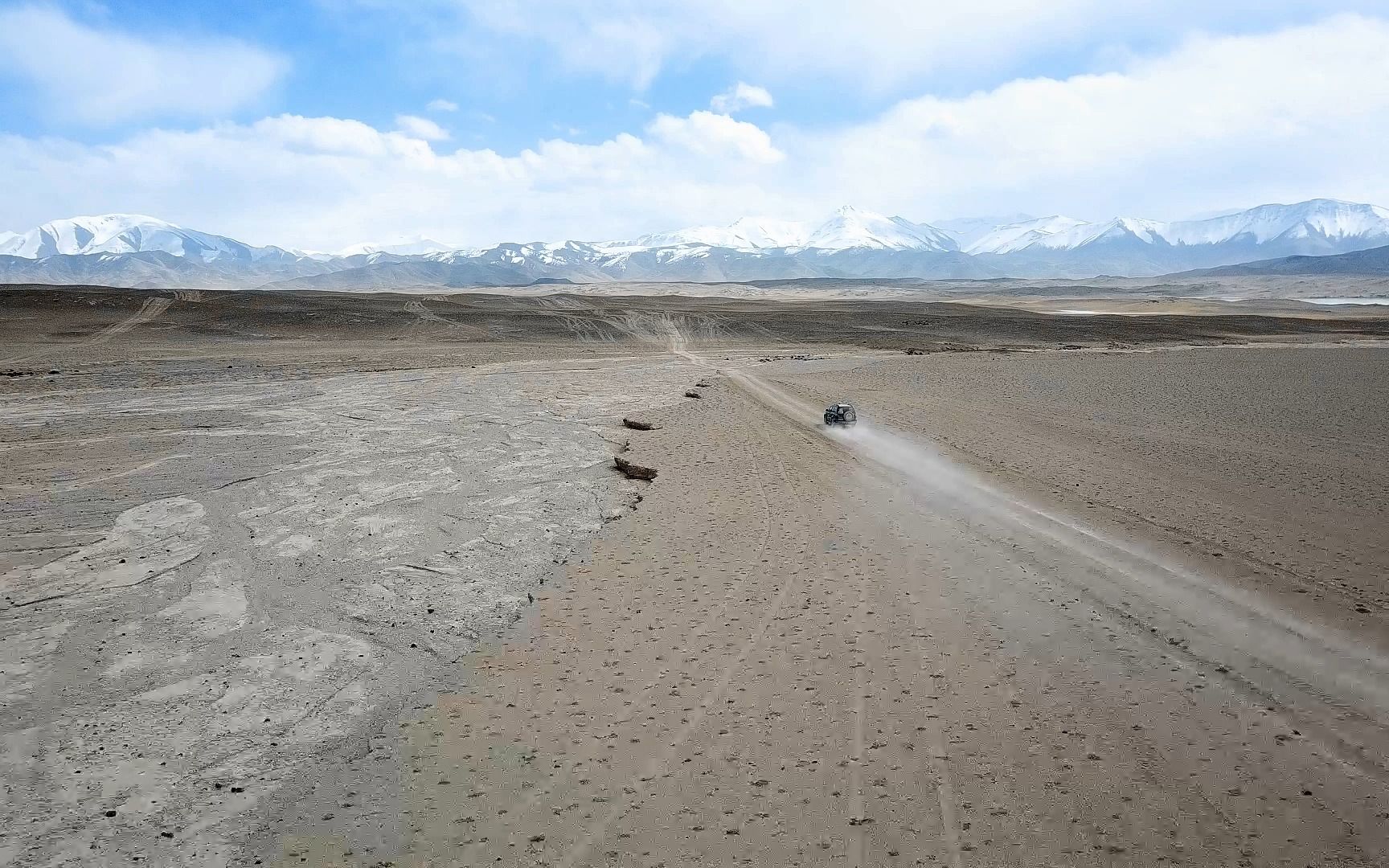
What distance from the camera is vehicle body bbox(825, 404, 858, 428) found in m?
14.5

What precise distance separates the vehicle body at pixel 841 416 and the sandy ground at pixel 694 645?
0.42 meters

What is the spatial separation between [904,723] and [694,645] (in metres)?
1.64

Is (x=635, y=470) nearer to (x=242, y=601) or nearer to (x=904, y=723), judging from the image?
(x=242, y=601)

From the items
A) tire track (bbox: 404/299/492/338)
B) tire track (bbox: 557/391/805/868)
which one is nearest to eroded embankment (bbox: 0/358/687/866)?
tire track (bbox: 557/391/805/868)

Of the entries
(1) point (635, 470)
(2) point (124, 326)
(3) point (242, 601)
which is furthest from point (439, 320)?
(3) point (242, 601)

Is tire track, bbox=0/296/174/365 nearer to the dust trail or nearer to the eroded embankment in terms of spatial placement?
the eroded embankment

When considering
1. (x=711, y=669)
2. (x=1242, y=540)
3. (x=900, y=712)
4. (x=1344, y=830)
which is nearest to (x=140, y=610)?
(x=711, y=669)

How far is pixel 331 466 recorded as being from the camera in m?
11.0

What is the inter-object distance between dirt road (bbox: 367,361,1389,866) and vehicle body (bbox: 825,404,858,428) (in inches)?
264

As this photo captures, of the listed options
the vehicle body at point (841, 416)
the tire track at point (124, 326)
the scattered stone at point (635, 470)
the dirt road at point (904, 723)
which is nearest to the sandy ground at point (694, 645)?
the dirt road at point (904, 723)

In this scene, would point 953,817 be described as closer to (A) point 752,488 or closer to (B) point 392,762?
(B) point 392,762

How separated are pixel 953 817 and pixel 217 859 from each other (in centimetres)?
340

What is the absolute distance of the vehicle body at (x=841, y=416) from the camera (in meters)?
14.5

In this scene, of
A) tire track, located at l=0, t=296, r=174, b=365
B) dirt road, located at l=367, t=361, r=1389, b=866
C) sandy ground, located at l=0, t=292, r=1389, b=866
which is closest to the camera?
dirt road, located at l=367, t=361, r=1389, b=866
